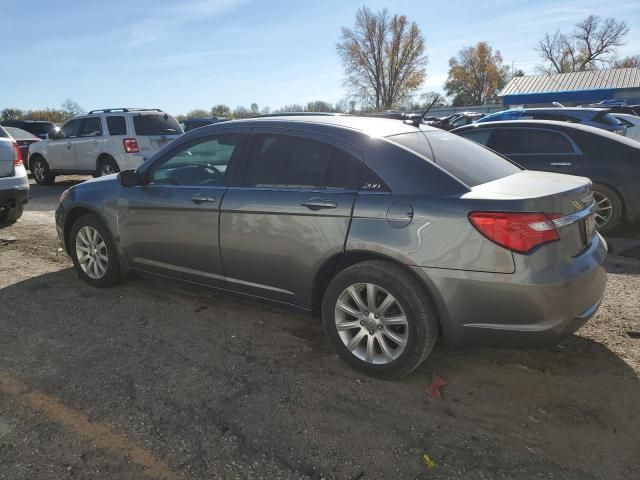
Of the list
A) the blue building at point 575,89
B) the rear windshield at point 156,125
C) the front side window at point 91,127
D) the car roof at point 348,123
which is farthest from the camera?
the blue building at point 575,89

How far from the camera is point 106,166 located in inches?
446

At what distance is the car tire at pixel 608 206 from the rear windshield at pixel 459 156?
3.27 meters

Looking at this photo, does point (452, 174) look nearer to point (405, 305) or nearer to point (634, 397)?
point (405, 305)


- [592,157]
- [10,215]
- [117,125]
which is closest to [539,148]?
[592,157]

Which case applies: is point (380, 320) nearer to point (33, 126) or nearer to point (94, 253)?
point (94, 253)

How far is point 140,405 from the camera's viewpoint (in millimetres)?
2906

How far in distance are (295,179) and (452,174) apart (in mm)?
1081

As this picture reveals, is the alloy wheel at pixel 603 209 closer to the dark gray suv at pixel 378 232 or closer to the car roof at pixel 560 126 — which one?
the car roof at pixel 560 126

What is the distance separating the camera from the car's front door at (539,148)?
Answer: 661 centimetres

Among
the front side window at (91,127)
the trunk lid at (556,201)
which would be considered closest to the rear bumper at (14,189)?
the front side window at (91,127)

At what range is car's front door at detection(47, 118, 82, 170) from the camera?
11.9 m

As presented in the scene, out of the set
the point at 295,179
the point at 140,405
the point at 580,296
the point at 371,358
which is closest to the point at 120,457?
the point at 140,405

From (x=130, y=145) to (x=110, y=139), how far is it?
0.59 m

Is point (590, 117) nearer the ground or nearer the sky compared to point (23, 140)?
nearer the ground
